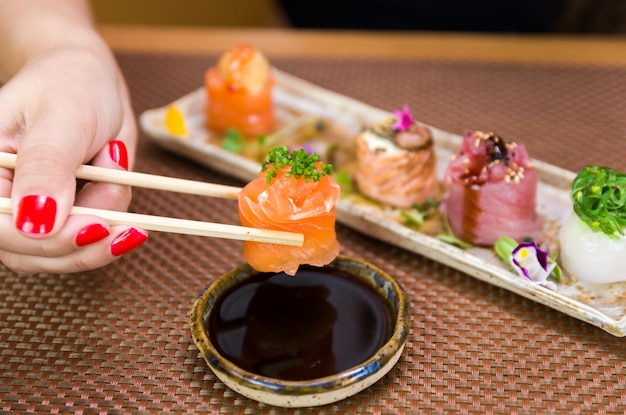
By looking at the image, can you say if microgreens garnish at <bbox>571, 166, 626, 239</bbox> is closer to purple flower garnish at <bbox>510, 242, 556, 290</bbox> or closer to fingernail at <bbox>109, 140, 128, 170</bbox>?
purple flower garnish at <bbox>510, 242, 556, 290</bbox>

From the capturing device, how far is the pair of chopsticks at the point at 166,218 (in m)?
1.28

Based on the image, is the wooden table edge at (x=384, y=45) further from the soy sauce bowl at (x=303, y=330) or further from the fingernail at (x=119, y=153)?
the soy sauce bowl at (x=303, y=330)

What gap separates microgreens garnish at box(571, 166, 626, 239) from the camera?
56.7 inches

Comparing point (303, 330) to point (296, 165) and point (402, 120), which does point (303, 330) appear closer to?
point (296, 165)

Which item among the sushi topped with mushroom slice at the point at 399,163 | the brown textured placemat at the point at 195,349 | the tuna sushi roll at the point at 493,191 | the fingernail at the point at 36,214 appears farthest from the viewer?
the sushi topped with mushroom slice at the point at 399,163

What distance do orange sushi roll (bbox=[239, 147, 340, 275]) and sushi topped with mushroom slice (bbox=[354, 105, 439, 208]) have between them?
1.69ft

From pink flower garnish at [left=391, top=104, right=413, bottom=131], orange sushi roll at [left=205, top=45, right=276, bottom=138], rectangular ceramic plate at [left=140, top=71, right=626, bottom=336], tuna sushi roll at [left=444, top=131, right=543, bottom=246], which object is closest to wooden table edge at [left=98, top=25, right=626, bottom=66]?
rectangular ceramic plate at [left=140, top=71, right=626, bottom=336]

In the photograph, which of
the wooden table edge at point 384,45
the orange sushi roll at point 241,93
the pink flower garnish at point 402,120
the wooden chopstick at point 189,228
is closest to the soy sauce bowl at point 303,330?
the wooden chopstick at point 189,228

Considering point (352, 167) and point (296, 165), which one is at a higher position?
point (296, 165)

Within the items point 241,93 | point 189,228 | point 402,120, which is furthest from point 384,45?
point 189,228

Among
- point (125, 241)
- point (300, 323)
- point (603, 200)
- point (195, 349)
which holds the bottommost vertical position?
point (195, 349)

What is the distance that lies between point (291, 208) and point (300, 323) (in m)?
0.23

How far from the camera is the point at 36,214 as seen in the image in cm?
117

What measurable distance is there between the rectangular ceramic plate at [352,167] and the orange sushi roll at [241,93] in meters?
0.06
